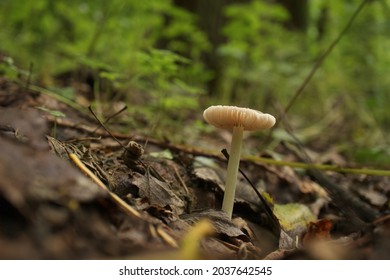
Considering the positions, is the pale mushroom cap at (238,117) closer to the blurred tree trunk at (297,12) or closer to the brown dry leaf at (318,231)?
the brown dry leaf at (318,231)

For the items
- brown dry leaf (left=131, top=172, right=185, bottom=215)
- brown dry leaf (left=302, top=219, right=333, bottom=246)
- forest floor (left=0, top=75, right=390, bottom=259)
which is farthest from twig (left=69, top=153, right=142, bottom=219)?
brown dry leaf (left=302, top=219, right=333, bottom=246)

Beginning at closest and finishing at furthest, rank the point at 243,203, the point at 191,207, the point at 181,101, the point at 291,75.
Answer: the point at 191,207
the point at 243,203
the point at 181,101
the point at 291,75

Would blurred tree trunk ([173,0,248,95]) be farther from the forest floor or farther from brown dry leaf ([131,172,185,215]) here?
brown dry leaf ([131,172,185,215])

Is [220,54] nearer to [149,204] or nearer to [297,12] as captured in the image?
[297,12]

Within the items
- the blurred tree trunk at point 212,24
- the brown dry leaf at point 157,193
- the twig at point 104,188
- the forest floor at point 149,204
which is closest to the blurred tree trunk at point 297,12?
the blurred tree trunk at point 212,24

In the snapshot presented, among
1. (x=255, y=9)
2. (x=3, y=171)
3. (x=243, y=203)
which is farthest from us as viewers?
(x=255, y=9)

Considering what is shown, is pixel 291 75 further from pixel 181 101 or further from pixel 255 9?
pixel 181 101

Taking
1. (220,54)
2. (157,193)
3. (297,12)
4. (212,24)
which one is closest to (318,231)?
(157,193)

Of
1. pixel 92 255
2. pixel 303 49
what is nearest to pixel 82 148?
pixel 92 255
